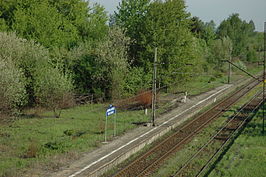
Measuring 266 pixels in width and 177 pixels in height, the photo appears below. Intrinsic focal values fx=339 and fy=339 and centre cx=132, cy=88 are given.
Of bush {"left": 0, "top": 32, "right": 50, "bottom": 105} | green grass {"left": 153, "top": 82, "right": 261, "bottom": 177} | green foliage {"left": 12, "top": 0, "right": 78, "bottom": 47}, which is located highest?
green foliage {"left": 12, "top": 0, "right": 78, "bottom": 47}

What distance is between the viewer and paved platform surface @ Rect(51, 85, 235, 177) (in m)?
17.0

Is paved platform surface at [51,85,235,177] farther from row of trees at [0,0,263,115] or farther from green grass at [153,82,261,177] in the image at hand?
row of trees at [0,0,263,115]

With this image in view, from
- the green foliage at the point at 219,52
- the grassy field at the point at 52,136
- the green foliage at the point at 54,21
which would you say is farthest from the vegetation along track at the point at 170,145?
the green foliage at the point at 219,52

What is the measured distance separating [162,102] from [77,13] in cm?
2412

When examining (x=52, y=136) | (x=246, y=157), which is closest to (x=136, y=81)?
(x=52, y=136)

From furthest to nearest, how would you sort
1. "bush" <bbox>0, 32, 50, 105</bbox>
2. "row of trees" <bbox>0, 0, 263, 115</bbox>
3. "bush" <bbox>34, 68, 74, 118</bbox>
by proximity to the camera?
"row of trees" <bbox>0, 0, 263, 115</bbox> < "bush" <bbox>0, 32, 50, 105</bbox> < "bush" <bbox>34, 68, 74, 118</bbox>

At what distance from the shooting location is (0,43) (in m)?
31.4

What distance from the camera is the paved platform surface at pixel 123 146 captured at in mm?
16984

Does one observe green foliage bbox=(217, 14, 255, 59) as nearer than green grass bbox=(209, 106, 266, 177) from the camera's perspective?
No

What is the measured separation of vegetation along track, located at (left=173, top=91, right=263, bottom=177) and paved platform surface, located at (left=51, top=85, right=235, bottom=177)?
3.57 m

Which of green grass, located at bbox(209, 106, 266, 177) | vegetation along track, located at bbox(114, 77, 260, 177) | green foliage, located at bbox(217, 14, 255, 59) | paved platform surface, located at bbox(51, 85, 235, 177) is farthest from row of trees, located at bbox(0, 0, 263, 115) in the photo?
green foliage, located at bbox(217, 14, 255, 59)

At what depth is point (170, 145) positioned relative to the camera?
2253 centimetres

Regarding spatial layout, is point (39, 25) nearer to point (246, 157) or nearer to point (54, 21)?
point (54, 21)

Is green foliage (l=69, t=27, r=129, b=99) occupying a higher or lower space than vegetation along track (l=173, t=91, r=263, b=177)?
higher
